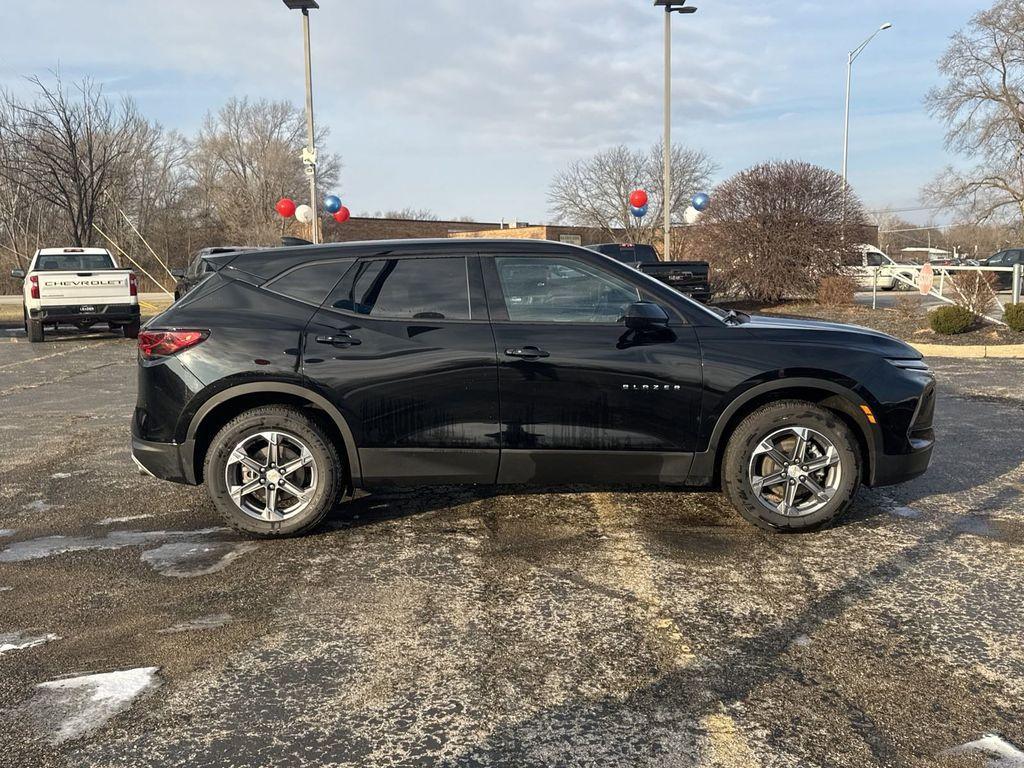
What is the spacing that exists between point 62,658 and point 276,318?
2.11 meters

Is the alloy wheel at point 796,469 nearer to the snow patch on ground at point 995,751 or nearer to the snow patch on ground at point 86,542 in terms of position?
the snow patch on ground at point 995,751

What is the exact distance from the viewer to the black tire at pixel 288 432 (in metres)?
4.57

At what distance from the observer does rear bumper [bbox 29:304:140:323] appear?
50.2 feet

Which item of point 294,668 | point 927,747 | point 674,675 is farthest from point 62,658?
point 927,747

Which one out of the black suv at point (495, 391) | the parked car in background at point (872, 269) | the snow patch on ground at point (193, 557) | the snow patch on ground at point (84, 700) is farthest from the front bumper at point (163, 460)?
the parked car in background at point (872, 269)

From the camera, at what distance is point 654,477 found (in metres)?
4.68

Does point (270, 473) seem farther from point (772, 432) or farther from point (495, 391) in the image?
point (772, 432)

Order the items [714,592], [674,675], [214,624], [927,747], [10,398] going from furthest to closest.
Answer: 1. [10,398]
2. [714,592]
3. [214,624]
4. [674,675]
5. [927,747]

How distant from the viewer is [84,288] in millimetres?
15320

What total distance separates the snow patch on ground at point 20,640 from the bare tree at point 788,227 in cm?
1865

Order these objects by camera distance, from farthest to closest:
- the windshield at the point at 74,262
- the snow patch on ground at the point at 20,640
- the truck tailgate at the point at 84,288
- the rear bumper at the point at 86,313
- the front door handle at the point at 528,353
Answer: the windshield at the point at 74,262 → the rear bumper at the point at 86,313 → the truck tailgate at the point at 84,288 → the front door handle at the point at 528,353 → the snow patch on ground at the point at 20,640

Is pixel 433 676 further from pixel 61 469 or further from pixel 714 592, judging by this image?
pixel 61 469

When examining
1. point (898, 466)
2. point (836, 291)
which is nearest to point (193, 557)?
point (898, 466)

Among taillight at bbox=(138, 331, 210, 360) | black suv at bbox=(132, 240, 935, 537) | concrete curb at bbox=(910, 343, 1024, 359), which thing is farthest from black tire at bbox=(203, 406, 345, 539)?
concrete curb at bbox=(910, 343, 1024, 359)
